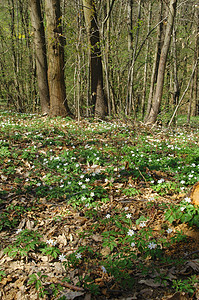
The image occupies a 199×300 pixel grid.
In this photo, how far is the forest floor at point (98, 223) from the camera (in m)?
2.01

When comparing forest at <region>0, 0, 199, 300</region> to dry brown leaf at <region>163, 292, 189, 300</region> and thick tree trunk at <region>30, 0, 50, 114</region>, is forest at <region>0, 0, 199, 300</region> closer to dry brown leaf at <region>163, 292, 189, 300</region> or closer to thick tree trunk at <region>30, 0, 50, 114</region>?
dry brown leaf at <region>163, 292, 189, 300</region>

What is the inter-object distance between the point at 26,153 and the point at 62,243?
2678 millimetres

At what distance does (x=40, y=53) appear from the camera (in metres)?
8.73

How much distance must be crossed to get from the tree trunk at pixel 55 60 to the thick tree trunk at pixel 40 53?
29.7 inches

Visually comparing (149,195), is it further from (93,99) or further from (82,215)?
(93,99)

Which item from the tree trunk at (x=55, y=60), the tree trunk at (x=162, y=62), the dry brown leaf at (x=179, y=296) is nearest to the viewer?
the dry brown leaf at (x=179, y=296)

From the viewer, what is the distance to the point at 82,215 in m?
3.09

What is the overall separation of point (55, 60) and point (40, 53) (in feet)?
4.88

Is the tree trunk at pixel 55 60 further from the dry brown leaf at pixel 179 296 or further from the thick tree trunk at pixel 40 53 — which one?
the dry brown leaf at pixel 179 296

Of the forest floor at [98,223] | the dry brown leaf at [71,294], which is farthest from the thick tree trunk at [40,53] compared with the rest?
the dry brown leaf at [71,294]

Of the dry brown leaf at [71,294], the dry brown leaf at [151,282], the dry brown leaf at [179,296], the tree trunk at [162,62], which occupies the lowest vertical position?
the dry brown leaf at [71,294]

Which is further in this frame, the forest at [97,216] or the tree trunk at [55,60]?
the tree trunk at [55,60]

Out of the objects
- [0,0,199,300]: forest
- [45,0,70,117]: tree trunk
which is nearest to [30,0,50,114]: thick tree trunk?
[45,0,70,117]: tree trunk

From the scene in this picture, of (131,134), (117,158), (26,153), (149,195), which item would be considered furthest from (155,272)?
(131,134)
